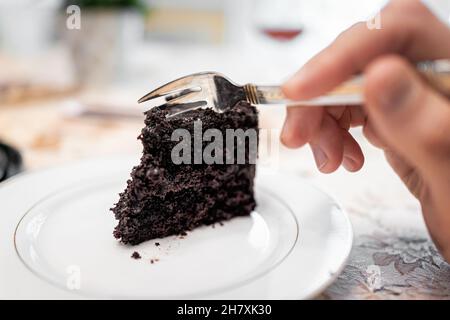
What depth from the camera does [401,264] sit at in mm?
1244

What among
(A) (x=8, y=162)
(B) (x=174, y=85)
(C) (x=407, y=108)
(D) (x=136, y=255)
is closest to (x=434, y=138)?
(C) (x=407, y=108)

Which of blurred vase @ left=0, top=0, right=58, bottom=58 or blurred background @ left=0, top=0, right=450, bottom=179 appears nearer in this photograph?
blurred background @ left=0, top=0, right=450, bottom=179

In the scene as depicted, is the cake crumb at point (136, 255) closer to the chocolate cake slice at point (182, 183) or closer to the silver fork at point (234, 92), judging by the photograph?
the chocolate cake slice at point (182, 183)

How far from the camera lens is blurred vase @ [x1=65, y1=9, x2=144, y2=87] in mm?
2742

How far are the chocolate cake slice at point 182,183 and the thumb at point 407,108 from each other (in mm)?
644

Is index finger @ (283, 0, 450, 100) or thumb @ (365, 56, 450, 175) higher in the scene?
index finger @ (283, 0, 450, 100)

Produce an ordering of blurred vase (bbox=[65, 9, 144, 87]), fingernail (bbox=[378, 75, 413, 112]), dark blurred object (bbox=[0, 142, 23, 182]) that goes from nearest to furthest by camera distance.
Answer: fingernail (bbox=[378, 75, 413, 112])
dark blurred object (bbox=[0, 142, 23, 182])
blurred vase (bbox=[65, 9, 144, 87])

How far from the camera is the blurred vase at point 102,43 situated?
2.74 metres

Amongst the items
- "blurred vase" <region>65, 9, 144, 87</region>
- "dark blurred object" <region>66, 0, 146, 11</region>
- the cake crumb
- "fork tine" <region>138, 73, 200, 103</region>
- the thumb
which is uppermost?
"dark blurred object" <region>66, 0, 146, 11</region>

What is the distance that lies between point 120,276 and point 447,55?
Result: 83 cm

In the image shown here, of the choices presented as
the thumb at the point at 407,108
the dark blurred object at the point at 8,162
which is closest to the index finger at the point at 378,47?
the thumb at the point at 407,108

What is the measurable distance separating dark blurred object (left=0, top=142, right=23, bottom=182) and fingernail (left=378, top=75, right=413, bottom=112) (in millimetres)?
1267

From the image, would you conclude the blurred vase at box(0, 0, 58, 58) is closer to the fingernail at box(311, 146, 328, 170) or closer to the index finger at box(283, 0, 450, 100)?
the fingernail at box(311, 146, 328, 170)

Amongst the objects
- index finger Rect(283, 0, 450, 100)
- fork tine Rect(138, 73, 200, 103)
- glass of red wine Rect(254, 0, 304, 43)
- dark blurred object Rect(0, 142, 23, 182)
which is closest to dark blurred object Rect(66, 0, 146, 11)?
glass of red wine Rect(254, 0, 304, 43)
